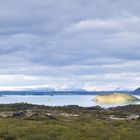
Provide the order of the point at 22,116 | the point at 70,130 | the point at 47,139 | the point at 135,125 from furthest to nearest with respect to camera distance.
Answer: the point at 22,116, the point at 135,125, the point at 70,130, the point at 47,139

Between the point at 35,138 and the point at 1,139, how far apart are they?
3018 millimetres

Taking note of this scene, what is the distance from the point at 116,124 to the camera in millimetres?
54281

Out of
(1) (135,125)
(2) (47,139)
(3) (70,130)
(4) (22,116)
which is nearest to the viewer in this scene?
(2) (47,139)

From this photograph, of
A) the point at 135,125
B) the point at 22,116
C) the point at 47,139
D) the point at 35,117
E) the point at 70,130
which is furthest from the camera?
the point at 22,116

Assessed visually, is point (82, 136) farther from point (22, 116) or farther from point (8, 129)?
point (22, 116)

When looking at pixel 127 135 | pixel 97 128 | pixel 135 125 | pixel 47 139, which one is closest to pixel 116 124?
pixel 135 125

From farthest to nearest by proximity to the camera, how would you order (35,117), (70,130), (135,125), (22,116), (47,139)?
(22,116), (35,117), (135,125), (70,130), (47,139)

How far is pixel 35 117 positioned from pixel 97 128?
17.2 m

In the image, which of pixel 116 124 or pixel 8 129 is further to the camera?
pixel 116 124

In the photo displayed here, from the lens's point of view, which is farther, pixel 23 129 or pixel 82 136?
pixel 23 129

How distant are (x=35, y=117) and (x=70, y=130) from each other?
18.2 metres

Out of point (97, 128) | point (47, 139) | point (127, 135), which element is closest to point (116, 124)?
point (97, 128)

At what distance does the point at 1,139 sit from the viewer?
4078cm

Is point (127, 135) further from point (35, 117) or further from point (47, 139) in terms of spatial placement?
point (35, 117)
